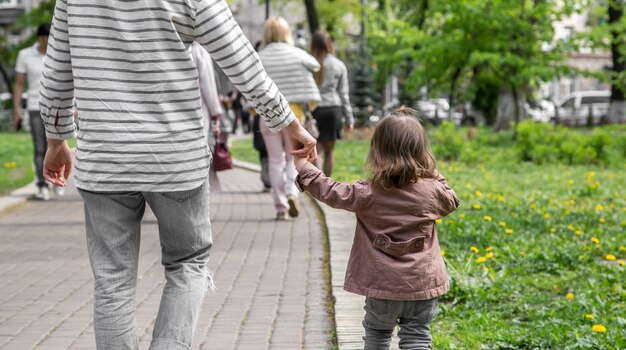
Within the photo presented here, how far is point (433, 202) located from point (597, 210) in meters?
6.05

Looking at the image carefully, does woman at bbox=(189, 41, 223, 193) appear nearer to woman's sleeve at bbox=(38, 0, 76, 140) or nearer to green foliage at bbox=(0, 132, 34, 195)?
green foliage at bbox=(0, 132, 34, 195)

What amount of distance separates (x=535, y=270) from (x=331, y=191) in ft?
10.1

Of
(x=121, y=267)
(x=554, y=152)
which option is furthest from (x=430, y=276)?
(x=554, y=152)

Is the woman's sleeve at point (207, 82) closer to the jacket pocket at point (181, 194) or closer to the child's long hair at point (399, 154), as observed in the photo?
the child's long hair at point (399, 154)

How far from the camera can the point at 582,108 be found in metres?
47.8

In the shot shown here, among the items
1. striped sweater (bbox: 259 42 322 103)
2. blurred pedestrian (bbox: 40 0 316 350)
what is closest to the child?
blurred pedestrian (bbox: 40 0 316 350)

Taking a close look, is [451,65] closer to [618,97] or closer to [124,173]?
[618,97]

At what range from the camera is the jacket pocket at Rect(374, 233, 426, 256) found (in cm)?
388

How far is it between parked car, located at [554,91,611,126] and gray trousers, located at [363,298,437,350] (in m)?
36.1

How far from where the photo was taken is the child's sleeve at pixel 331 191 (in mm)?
3869

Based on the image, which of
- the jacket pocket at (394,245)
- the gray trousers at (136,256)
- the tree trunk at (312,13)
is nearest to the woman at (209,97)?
the jacket pocket at (394,245)

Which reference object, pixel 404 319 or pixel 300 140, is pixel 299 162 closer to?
pixel 300 140

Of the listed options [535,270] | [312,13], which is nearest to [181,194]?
[535,270]

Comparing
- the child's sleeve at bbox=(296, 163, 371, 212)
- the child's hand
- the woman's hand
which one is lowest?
the child's sleeve at bbox=(296, 163, 371, 212)
